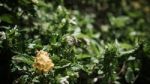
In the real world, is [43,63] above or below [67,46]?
below

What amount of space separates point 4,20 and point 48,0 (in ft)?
2.40

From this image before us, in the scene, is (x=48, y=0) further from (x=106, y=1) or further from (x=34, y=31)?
(x=106, y=1)

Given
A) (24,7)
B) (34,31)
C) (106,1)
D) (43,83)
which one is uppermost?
(106,1)

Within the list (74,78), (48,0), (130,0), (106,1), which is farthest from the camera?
(130,0)

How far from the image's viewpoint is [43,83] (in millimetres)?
2559

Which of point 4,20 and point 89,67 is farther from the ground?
point 4,20

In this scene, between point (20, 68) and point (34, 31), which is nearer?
point (20, 68)

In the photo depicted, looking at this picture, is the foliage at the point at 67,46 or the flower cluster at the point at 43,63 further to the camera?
the foliage at the point at 67,46

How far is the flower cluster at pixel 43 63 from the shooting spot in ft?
8.16

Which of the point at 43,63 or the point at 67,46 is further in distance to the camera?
the point at 67,46

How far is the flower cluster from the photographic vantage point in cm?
249

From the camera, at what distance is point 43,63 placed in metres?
2.49

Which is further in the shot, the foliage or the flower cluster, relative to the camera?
the foliage

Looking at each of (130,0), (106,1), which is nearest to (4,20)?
(106,1)
